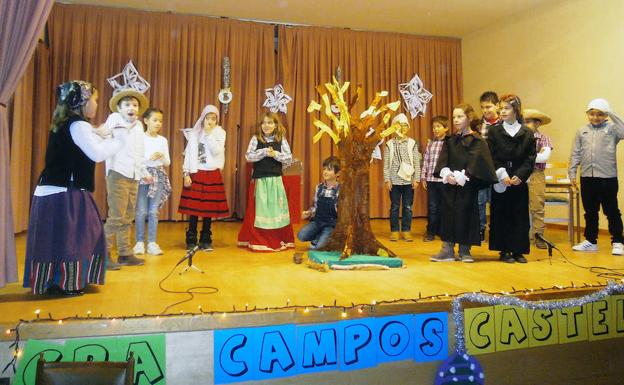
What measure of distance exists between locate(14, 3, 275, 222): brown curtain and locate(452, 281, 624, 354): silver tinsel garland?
4.65 meters

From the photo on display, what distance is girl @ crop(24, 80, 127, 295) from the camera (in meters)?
2.38

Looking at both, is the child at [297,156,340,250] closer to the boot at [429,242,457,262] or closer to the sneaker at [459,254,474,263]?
the boot at [429,242,457,262]

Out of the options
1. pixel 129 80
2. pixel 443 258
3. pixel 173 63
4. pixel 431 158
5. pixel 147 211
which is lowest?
pixel 443 258

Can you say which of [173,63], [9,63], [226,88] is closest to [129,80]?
A: [173,63]

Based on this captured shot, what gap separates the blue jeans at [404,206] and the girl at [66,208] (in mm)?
3212

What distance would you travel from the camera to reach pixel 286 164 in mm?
4305

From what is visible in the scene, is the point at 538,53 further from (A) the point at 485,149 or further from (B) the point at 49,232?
(B) the point at 49,232

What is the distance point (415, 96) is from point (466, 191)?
4155 millimetres

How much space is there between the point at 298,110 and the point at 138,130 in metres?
3.69

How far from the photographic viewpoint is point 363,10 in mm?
6230

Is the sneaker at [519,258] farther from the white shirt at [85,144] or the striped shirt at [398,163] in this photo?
the white shirt at [85,144]

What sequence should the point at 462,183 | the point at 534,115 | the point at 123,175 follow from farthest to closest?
the point at 534,115 < the point at 462,183 < the point at 123,175

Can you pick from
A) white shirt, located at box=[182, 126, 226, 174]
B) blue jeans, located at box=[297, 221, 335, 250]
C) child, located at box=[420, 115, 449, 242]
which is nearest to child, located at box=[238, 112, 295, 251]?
blue jeans, located at box=[297, 221, 335, 250]

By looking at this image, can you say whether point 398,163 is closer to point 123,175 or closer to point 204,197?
point 204,197
